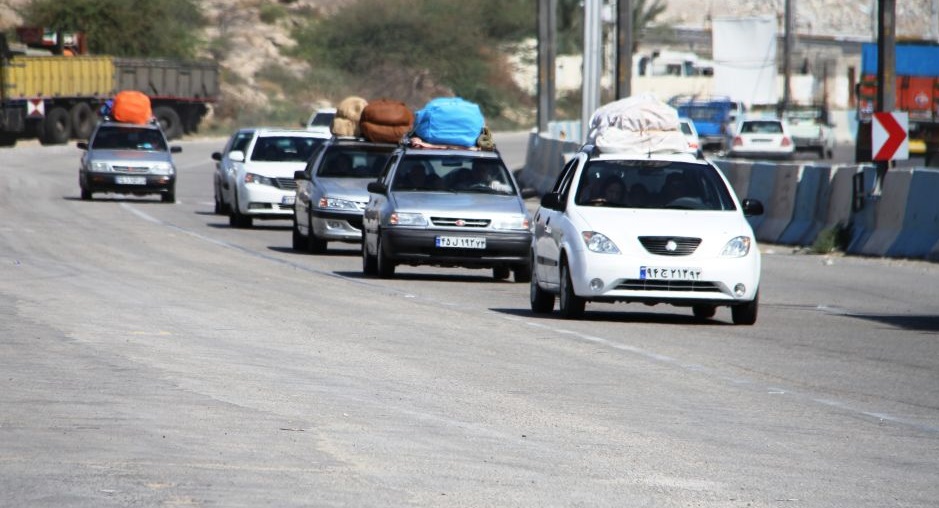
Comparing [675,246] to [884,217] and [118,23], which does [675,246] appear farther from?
[118,23]

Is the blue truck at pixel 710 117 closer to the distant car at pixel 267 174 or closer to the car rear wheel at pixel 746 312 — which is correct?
the distant car at pixel 267 174

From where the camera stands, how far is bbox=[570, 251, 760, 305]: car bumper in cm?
1482

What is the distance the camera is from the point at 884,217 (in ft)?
79.4

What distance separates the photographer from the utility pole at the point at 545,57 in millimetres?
51631

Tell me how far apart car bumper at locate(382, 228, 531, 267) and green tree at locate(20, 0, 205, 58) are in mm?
67391

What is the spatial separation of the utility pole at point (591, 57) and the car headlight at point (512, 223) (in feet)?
67.1

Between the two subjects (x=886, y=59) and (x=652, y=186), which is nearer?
(x=652, y=186)

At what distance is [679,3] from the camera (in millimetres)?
171125

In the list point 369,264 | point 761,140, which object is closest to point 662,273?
point 369,264

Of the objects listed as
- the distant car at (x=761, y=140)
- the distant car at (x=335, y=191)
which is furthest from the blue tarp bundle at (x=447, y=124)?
the distant car at (x=761, y=140)

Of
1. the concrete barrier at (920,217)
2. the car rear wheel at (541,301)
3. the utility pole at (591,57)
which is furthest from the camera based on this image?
the utility pole at (591,57)

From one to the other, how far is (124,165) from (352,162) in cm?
1217

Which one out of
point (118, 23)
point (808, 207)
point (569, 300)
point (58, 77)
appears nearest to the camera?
point (569, 300)

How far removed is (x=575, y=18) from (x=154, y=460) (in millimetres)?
114716
